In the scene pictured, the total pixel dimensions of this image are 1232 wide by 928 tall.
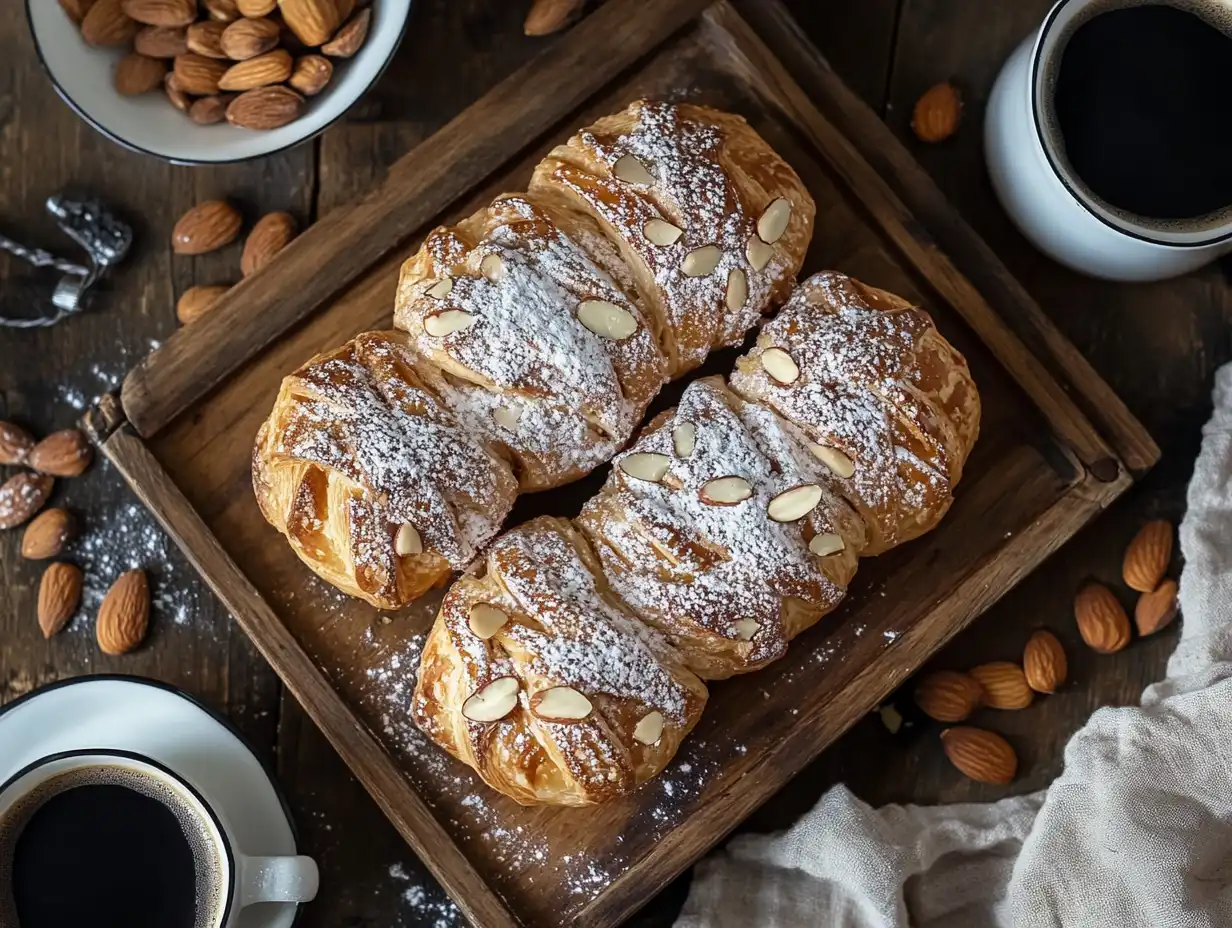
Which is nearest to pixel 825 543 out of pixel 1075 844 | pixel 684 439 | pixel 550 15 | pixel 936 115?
pixel 684 439

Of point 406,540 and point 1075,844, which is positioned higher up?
point 406,540

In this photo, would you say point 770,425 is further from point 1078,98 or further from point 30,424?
point 30,424

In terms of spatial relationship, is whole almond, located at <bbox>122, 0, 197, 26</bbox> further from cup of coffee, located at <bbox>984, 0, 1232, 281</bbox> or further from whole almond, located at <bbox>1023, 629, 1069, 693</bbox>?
whole almond, located at <bbox>1023, 629, 1069, 693</bbox>

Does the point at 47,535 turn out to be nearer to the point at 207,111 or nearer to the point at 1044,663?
the point at 207,111

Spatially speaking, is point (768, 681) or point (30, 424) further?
point (30, 424)

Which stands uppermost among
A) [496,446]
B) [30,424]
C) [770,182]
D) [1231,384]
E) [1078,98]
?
[1078,98]

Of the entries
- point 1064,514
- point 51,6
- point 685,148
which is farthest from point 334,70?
point 1064,514

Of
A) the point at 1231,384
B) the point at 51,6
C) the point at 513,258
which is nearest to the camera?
the point at 513,258
